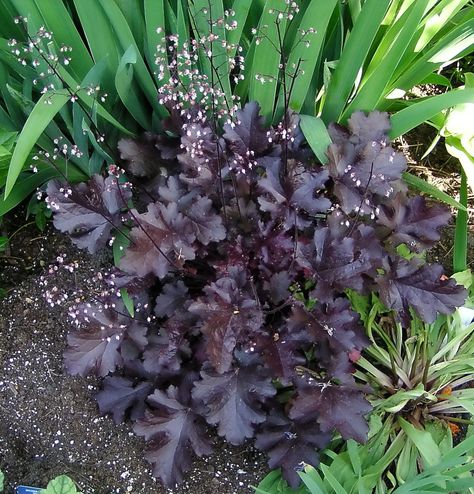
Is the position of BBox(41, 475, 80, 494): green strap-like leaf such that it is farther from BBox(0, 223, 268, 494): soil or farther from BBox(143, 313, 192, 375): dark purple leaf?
BBox(143, 313, 192, 375): dark purple leaf

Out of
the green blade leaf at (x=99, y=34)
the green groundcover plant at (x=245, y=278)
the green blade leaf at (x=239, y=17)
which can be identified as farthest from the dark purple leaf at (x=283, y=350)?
the green blade leaf at (x=99, y=34)

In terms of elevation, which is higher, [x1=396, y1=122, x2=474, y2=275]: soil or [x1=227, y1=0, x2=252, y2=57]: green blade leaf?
[x1=227, y1=0, x2=252, y2=57]: green blade leaf

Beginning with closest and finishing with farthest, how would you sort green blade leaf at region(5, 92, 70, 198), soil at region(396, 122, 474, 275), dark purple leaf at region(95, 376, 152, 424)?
green blade leaf at region(5, 92, 70, 198), dark purple leaf at region(95, 376, 152, 424), soil at region(396, 122, 474, 275)

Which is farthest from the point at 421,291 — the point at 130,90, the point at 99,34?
the point at 99,34

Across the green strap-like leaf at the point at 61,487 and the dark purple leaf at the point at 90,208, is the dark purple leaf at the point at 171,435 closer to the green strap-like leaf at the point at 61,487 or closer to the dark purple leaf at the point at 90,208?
the green strap-like leaf at the point at 61,487

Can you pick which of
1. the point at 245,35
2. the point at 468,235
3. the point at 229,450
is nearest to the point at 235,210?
the point at 245,35

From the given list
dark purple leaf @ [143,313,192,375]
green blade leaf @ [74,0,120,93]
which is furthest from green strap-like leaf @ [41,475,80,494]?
green blade leaf @ [74,0,120,93]
